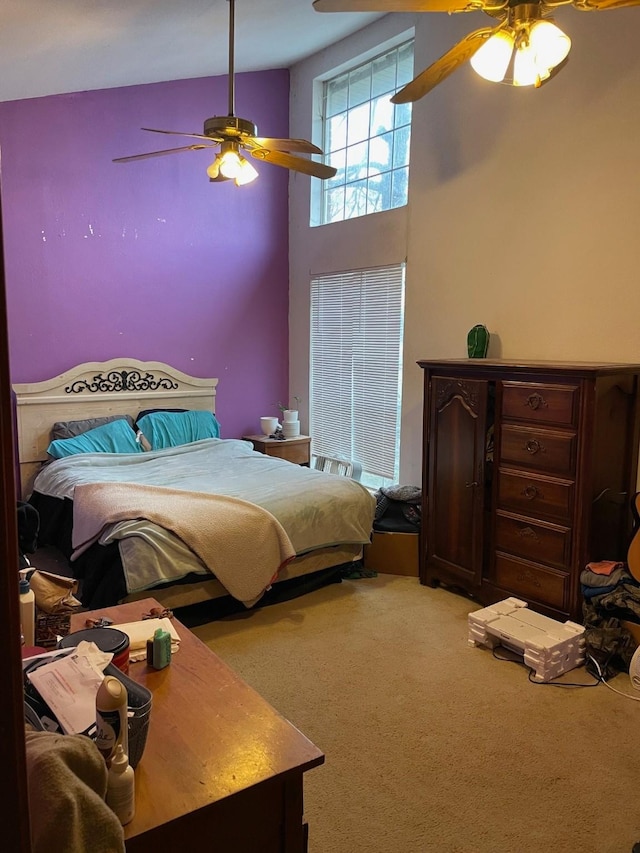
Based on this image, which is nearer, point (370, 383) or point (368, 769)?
point (368, 769)

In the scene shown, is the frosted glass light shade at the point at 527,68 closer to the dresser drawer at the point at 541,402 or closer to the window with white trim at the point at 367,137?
the dresser drawer at the point at 541,402

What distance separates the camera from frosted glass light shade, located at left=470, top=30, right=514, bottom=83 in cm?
208

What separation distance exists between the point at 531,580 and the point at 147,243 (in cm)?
374

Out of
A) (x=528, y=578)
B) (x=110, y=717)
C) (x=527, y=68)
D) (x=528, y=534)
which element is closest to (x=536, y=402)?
(x=528, y=534)

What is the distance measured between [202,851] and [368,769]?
1.18 metres

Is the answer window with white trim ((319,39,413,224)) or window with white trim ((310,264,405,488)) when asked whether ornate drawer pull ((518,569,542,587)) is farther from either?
window with white trim ((319,39,413,224))

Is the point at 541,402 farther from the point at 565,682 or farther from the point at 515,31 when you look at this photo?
the point at 515,31

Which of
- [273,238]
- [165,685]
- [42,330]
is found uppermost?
[273,238]

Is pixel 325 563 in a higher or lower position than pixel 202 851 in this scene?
lower

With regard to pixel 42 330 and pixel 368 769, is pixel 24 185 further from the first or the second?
pixel 368 769

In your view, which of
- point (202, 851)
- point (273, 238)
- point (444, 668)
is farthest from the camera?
point (273, 238)

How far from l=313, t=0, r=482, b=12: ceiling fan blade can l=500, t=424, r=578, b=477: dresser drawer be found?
5.95ft

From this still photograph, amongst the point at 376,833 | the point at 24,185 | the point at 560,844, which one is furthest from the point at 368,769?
the point at 24,185

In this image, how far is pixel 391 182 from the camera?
4781mm
